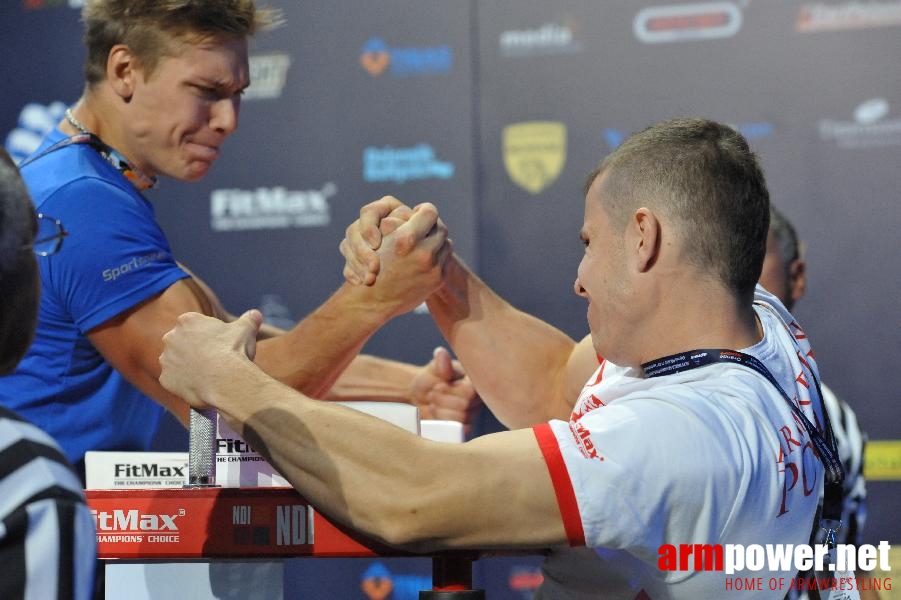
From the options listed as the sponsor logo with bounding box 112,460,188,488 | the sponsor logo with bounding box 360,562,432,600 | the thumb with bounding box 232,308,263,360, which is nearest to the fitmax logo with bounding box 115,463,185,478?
the sponsor logo with bounding box 112,460,188,488

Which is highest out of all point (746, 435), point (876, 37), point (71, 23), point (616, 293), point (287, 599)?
point (71, 23)

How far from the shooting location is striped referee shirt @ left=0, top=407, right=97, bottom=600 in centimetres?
87

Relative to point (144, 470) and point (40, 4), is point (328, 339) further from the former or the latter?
point (40, 4)

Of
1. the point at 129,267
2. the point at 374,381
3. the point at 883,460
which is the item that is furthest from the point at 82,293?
the point at 883,460

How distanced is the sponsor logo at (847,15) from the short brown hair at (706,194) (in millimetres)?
2585

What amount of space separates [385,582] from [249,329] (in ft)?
9.33

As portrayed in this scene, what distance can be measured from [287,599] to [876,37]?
2.90 meters

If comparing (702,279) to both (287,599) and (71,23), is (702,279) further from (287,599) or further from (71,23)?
(71,23)

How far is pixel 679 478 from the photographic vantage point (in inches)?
48.9

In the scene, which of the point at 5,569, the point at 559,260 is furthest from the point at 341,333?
the point at 559,260

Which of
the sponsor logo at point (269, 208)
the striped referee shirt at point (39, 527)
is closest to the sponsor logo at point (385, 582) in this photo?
the sponsor logo at point (269, 208)

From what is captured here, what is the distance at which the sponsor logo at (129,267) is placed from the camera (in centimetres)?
193

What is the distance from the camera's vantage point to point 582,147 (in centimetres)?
407

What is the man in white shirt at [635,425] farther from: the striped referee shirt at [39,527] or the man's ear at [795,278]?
the man's ear at [795,278]
